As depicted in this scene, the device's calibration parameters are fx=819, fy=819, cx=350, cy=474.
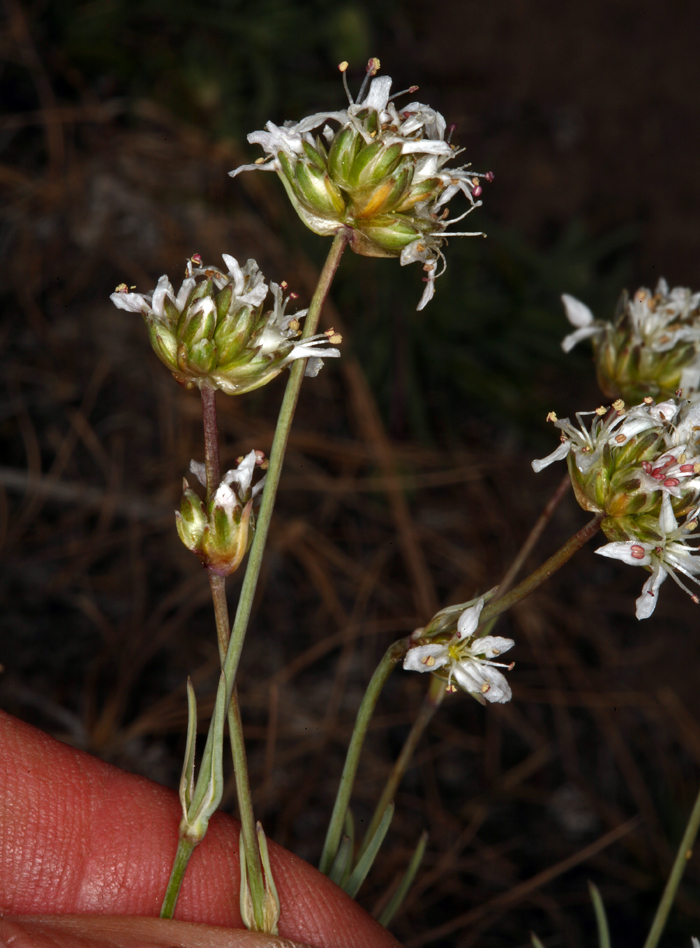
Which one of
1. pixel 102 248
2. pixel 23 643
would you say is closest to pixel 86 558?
pixel 23 643

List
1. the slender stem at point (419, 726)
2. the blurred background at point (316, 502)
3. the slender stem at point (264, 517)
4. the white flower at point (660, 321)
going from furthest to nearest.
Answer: the blurred background at point (316, 502)
the white flower at point (660, 321)
the slender stem at point (419, 726)
the slender stem at point (264, 517)

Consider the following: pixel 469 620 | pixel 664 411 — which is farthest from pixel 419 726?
pixel 664 411

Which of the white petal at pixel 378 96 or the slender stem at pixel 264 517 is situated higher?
the white petal at pixel 378 96

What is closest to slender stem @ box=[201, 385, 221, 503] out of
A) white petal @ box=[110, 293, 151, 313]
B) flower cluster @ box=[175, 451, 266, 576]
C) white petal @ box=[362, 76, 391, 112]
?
flower cluster @ box=[175, 451, 266, 576]

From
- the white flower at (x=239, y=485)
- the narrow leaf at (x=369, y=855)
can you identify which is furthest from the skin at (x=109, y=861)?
the white flower at (x=239, y=485)

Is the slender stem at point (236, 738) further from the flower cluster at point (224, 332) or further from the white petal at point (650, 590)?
the white petal at point (650, 590)

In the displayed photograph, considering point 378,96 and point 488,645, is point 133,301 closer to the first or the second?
point 378,96

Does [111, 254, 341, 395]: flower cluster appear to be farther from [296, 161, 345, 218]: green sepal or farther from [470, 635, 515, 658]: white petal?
[470, 635, 515, 658]: white petal

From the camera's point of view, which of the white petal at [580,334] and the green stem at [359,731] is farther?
the white petal at [580,334]
